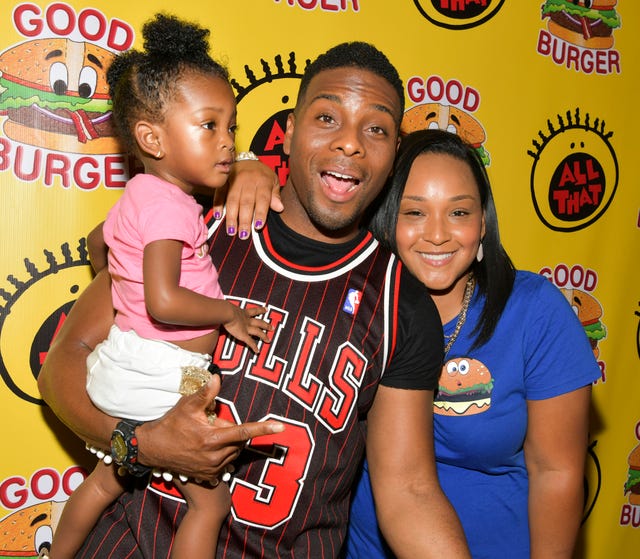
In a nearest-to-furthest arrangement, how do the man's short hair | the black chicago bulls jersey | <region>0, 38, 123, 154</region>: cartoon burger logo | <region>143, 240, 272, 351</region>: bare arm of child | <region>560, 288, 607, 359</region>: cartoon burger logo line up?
<region>143, 240, 272, 351</region>: bare arm of child
the black chicago bulls jersey
the man's short hair
<region>0, 38, 123, 154</region>: cartoon burger logo
<region>560, 288, 607, 359</region>: cartoon burger logo

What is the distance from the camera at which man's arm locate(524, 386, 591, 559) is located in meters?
1.65

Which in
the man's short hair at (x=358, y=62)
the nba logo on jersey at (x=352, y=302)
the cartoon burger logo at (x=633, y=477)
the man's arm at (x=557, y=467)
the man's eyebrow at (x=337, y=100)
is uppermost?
the man's short hair at (x=358, y=62)

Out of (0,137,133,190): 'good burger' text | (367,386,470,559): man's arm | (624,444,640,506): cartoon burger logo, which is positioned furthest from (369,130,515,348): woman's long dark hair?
(624,444,640,506): cartoon burger logo

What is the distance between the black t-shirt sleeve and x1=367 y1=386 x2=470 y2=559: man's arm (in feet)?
0.07

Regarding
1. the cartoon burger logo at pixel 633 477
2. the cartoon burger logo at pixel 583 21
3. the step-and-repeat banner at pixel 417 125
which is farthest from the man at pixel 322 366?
the cartoon burger logo at pixel 633 477

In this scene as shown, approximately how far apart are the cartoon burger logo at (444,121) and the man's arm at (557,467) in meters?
0.85

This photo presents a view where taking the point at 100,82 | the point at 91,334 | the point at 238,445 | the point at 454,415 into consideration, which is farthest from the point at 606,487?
the point at 100,82

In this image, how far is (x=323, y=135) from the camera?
4.92ft

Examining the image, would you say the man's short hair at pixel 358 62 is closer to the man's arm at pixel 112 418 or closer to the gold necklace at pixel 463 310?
the gold necklace at pixel 463 310

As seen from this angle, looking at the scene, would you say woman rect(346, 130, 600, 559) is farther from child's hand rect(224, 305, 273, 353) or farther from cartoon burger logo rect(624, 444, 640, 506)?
cartoon burger logo rect(624, 444, 640, 506)

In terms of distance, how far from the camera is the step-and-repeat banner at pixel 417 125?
1.84m

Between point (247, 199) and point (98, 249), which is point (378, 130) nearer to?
point (247, 199)

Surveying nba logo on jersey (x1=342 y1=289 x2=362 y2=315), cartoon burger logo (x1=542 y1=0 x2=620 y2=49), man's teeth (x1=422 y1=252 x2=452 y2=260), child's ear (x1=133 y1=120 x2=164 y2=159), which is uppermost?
cartoon burger logo (x1=542 y1=0 x2=620 y2=49)

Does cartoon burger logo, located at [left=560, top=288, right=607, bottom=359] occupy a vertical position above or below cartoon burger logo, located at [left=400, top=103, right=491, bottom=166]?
below
